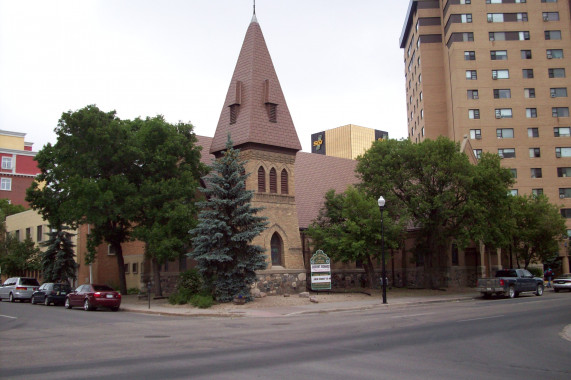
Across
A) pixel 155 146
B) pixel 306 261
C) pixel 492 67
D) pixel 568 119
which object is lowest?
pixel 306 261

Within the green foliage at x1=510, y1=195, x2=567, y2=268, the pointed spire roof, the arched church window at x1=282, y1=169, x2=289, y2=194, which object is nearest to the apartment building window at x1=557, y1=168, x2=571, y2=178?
the green foliage at x1=510, y1=195, x2=567, y2=268

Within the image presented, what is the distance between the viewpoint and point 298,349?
12.1 metres

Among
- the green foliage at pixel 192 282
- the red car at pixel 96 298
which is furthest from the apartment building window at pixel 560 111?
the red car at pixel 96 298

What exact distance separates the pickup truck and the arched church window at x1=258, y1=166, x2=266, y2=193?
1491 cm

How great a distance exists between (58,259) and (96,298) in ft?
61.1

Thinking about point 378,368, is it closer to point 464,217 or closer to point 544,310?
point 544,310

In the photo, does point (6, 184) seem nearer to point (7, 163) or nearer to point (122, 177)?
point (7, 163)

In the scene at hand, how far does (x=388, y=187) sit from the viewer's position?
34906 mm

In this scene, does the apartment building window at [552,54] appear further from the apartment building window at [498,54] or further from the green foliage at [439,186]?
the green foliage at [439,186]

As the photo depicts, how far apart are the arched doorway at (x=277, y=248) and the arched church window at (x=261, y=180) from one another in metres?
2.98

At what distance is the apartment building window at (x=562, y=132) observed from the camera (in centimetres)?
6738

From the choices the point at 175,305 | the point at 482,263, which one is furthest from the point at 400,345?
the point at 482,263

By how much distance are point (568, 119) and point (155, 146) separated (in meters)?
57.9

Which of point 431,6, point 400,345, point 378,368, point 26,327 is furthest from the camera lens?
point 431,6
